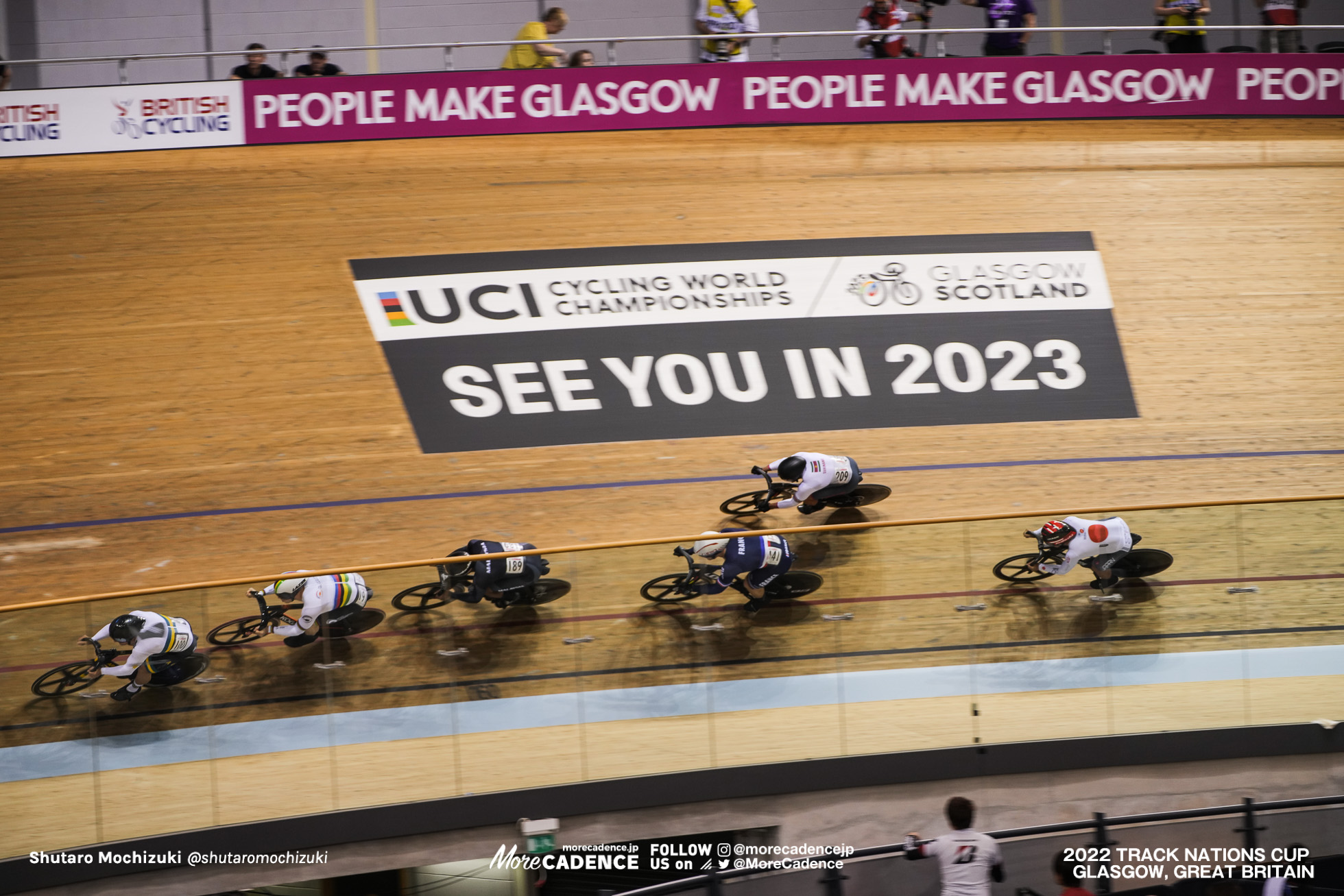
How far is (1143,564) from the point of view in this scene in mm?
5289

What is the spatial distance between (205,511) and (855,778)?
459 centimetres

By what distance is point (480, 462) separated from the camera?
775 centimetres

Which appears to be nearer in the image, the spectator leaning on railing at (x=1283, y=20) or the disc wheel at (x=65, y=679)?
the disc wheel at (x=65, y=679)

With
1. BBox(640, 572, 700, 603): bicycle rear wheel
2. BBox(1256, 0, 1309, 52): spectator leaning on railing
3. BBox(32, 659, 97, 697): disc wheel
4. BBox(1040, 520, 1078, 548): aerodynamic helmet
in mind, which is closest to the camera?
BBox(32, 659, 97, 697): disc wheel

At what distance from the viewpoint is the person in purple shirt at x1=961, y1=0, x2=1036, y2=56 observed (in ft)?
34.7

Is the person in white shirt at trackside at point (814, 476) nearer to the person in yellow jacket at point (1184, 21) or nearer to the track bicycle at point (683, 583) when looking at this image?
the track bicycle at point (683, 583)

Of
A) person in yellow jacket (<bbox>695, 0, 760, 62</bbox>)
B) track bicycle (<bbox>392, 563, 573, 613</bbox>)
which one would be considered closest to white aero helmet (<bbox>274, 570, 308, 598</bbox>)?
track bicycle (<bbox>392, 563, 573, 613</bbox>)

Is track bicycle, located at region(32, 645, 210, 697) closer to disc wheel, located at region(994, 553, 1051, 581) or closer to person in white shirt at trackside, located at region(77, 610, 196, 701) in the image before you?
person in white shirt at trackside, located at region(77, 610, 196, 701)

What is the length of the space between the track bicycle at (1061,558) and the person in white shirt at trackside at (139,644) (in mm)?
3750

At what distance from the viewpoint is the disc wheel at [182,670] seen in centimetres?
471

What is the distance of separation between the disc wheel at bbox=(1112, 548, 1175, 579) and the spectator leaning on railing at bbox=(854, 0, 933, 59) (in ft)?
22.0

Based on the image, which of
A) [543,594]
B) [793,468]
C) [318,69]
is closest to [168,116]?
[318,69]

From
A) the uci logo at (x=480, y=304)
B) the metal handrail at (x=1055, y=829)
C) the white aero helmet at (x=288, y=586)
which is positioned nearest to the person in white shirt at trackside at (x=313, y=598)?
the white aero helmet at (x=288, y=586)

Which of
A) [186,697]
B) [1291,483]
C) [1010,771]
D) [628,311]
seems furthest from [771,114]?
[186,697]
